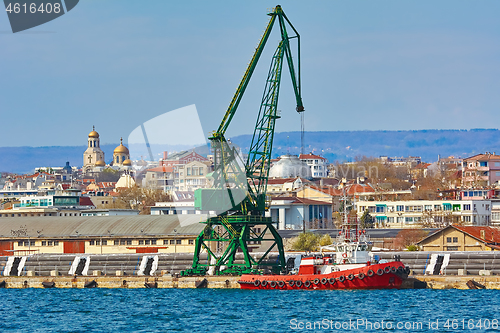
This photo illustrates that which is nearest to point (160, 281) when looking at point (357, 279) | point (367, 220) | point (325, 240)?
point (357, 279)

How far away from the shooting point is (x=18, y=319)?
153 feet

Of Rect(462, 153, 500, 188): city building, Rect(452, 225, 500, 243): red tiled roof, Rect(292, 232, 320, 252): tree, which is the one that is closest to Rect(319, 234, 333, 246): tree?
Rect(292, 232, 320, 252): tree

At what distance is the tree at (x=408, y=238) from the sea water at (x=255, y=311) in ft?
93.4

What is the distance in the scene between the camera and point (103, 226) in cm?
8212

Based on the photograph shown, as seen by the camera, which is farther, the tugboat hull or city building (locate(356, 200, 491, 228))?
city building (locate(356, 200, 491, 228))

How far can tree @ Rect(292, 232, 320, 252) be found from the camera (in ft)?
280

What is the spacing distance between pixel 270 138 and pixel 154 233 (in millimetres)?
18076

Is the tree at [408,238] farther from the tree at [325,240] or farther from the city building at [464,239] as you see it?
the city building at [464,239]

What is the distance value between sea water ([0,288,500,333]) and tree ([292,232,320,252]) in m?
26.8

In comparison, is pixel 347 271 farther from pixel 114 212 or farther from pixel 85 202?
pixel 85 202

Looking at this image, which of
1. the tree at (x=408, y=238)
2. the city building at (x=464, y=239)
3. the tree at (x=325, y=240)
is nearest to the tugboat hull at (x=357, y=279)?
the city building at (x=464, y=239)

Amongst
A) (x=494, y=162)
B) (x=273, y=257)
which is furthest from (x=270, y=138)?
(x=494, y=162)

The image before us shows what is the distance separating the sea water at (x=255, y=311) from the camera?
41281mm

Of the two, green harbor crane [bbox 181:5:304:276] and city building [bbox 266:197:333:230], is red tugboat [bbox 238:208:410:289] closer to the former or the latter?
green harbor crane [bbox 181:5:304:276]
